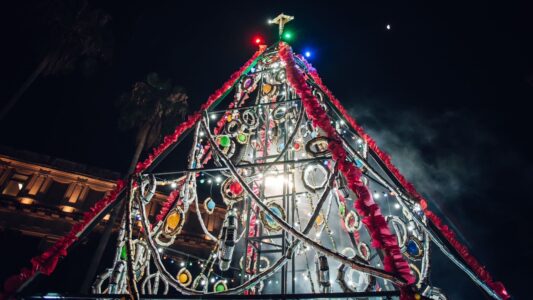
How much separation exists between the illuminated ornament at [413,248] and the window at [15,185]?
28.2m

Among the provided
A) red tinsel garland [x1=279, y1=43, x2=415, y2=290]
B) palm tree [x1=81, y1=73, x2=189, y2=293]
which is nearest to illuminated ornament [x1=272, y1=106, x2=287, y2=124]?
red tinsel garland [x1=279, y1=43, x2=415, y2=290]

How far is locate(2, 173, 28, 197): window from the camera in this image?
20.8 meters

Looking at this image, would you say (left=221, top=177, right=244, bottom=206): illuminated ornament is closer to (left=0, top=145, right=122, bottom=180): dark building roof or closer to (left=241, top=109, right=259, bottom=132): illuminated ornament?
(left=241, top=109, right=259, bottom=132): illuminated ornament

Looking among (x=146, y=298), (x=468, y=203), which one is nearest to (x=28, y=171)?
(x=146, y=298)

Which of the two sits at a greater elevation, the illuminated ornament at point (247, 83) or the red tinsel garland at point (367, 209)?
the illuminated ornament at point (247, 83)

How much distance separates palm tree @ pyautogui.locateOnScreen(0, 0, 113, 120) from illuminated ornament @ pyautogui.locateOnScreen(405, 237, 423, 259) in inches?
784

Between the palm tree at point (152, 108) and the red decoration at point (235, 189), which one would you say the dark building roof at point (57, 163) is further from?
the red decoration at point (235, 189)

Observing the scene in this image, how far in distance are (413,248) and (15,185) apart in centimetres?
2871

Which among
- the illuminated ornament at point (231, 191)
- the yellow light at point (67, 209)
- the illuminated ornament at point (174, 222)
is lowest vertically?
the illuminated ornament at point (174, 222)

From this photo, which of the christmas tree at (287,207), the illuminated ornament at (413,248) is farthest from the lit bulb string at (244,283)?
the illuminated ornament at (413,248)

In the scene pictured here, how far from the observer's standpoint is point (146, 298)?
3.57m

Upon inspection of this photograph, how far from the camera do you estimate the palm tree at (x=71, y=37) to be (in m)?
15.6

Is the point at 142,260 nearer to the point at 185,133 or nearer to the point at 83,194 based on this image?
the point at 185,133

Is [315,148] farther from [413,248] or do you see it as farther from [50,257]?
[50,257]
